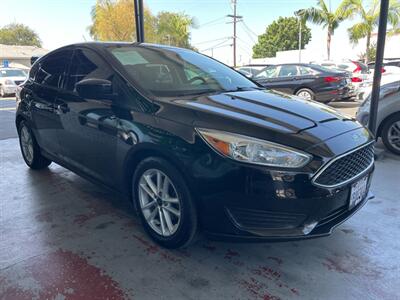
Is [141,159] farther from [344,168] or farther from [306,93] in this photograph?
[306,93]

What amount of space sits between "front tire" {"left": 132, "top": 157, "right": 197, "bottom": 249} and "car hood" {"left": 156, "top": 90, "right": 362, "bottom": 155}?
14.6 inches

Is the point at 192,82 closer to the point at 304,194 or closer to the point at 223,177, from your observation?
the point at 223,177

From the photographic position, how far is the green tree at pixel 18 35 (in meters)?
59.9

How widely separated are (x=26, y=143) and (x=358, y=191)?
3.86m

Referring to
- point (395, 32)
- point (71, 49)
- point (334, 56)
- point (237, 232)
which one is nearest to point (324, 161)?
point (237, 232)

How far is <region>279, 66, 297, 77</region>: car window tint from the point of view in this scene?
1043 centimetres

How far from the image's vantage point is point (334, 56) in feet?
119

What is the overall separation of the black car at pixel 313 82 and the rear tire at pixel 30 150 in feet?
23.2

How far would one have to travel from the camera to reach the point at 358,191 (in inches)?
96.8

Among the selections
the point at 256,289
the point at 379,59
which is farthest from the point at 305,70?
the point at 256,289

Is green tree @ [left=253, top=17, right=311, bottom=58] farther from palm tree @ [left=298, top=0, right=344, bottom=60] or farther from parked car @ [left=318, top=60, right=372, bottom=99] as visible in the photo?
parked car @ [left=318, top=60, right=372, bottom=99]

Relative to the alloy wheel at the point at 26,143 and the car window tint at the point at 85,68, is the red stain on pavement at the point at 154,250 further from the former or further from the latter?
the alloy wheel at the point at 26,143

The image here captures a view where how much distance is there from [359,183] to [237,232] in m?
0.91

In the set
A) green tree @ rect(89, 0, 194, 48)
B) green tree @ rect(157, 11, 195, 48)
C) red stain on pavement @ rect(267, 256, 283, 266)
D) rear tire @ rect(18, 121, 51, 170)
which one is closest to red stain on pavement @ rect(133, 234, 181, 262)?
red stain on pavement @ rect(267, 256, 283, 266)
